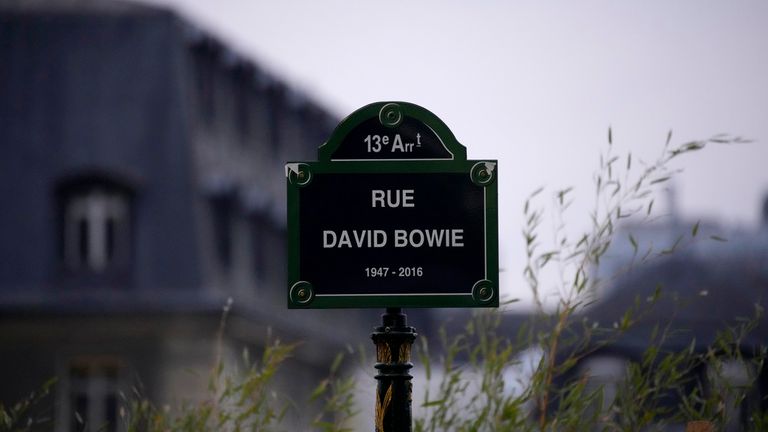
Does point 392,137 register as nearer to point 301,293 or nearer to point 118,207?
point 301,293

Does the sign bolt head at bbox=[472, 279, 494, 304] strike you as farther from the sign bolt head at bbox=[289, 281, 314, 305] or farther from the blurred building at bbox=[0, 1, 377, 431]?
the blurred building at bbox=[0, 1, 377, 431]

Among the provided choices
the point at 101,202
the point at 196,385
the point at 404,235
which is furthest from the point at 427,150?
the point at 101,202

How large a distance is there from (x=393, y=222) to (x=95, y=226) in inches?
Result: 924

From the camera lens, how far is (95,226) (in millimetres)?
27062

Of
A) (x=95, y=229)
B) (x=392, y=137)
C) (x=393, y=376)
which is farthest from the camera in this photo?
(x=95, y=229)

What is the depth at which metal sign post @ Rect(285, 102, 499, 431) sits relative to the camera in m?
4.18

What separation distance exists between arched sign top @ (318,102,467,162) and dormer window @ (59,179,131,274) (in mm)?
22826

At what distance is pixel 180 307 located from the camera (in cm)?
2636

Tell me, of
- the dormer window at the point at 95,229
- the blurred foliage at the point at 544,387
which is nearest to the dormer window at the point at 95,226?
the dormer window at the point at 95,229

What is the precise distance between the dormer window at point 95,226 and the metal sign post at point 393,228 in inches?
900

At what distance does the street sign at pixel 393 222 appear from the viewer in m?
4.18

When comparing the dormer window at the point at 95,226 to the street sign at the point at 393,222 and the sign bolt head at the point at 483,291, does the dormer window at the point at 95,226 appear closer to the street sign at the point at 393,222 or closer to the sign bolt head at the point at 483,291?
the street sign at the point at 393,222

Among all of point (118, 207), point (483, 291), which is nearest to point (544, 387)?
point (483, 291)

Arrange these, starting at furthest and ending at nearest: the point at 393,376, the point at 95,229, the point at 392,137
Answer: the point at 95,229 → the point at 392,137 → the point at 393,376
